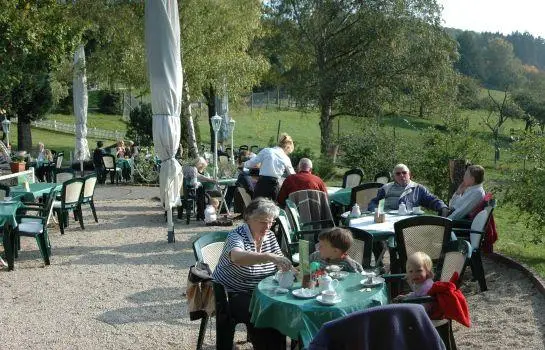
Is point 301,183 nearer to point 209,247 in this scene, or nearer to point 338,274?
point 209,247

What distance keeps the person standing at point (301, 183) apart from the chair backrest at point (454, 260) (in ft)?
10.2

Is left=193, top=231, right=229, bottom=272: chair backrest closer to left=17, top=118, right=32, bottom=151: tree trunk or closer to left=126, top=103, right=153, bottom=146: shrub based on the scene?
left=126, top=103, right=153, bottom=146: shrub

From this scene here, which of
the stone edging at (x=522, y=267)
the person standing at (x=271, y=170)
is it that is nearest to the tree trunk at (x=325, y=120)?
the person standing at (x=271, y=170)

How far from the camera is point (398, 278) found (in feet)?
16.8

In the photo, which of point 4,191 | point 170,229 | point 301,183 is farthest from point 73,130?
point 301,183

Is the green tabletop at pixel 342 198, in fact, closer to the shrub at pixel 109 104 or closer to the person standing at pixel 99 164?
the person standing at pixel 99 164

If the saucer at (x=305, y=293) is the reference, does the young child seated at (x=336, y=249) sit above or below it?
above

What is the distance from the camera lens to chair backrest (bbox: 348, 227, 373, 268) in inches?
223

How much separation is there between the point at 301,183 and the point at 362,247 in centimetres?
277

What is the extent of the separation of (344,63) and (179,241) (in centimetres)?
1545

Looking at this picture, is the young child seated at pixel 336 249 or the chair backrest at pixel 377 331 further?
the young child seated at pixel 336 249

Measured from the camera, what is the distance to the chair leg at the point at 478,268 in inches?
Result: 266

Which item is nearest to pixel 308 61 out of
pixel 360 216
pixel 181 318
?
pixel 360 216

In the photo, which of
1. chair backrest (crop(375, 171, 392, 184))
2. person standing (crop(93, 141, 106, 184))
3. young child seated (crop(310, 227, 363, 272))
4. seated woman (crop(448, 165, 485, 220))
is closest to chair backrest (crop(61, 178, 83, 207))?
chair backrest (crop(375, 171, 392, 184))
